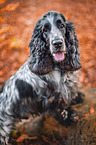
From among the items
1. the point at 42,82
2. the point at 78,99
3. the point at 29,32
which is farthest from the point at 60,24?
the point at 29,32

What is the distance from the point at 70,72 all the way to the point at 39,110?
88cm

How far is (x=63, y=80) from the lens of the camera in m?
2.71

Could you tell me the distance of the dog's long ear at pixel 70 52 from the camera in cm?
255

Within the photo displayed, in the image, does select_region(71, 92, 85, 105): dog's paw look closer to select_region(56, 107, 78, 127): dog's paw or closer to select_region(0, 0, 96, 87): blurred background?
select_region(56, 107, 78, 127): dog's paw

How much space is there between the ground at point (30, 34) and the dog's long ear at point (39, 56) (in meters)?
1.03

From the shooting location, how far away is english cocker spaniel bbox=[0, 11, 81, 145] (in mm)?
2510

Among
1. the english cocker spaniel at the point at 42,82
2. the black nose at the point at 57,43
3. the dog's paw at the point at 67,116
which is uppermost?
the black nose at the point at 57,43

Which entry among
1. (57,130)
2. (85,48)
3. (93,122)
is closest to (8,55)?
(85,48)

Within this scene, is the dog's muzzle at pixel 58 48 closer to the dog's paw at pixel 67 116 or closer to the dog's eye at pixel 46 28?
the dog's eye at pixel 46 28

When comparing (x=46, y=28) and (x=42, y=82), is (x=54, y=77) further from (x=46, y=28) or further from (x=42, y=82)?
(x=46, y=28)

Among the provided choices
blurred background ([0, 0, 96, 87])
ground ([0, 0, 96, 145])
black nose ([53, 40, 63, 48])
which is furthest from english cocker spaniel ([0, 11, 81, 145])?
blurred background ([0, 0, 96, 87])

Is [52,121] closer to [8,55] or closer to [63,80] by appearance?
[63,80]

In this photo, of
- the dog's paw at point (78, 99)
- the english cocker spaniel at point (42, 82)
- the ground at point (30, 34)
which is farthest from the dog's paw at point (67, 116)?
the dog's paw at point (78, 99)

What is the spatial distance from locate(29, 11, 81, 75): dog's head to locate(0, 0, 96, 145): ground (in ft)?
3.16
